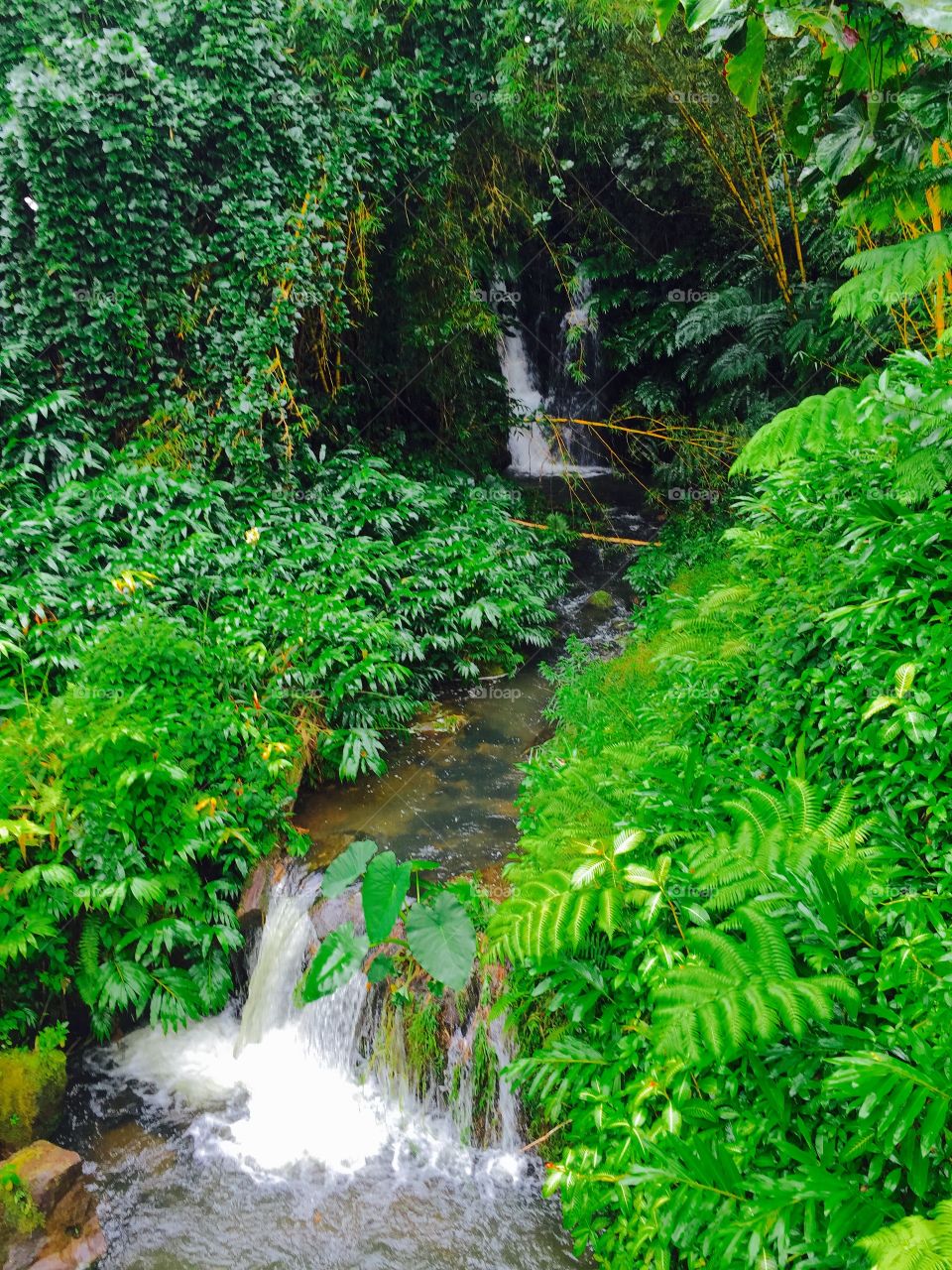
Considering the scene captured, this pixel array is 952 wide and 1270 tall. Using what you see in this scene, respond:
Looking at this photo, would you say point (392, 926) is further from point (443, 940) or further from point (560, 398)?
point (560, 398)

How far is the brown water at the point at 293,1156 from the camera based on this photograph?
3.95 meters

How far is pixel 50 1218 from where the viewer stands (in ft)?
13.0

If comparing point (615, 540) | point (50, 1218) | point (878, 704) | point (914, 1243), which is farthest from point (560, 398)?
point (914, 1243)

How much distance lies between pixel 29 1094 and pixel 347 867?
2255 millimetres

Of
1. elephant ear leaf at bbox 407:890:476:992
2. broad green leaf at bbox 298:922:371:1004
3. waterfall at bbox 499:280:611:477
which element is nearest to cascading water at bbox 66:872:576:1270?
elephant ear leaf at bbox 407:890:476:992

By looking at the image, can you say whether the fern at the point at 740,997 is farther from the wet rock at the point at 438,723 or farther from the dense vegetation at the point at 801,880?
the wet rock at the point at 438,723

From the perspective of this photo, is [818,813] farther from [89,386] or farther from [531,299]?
[531,299]

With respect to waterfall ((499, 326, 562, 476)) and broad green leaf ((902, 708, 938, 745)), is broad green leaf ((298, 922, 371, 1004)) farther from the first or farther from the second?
waterfall ((499, 326, 562, 476))

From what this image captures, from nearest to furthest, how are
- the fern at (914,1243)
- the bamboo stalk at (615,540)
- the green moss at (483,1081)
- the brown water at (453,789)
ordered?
the fern at (914,1243) < the green moss at (483,1081) < the brown water at (453,789) < the bamboo stalk at (615,540)

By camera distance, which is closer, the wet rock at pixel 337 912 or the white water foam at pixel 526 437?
the wet rock at pixel 337 912

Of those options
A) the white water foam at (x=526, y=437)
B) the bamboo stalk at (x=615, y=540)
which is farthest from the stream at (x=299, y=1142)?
the white water foam at (x=526, y=437)

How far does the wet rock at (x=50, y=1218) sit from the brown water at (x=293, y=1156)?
0.42 ft

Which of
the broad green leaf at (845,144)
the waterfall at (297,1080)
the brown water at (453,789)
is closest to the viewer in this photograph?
the broad green leaf at (845,144)

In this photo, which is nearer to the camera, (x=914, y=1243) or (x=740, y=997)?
(x=914, y=1243)
